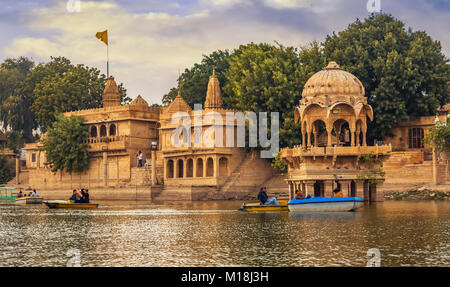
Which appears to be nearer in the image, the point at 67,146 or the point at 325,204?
the point at 325,204

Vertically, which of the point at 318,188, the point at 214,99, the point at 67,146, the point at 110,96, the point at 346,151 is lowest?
the point at 318,188

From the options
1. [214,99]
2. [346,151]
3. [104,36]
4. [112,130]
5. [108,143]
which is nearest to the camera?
[346,151]

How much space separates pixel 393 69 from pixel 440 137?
8841mm

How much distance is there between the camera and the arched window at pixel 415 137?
222 feet

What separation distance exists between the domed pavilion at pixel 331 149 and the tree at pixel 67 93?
39.2m

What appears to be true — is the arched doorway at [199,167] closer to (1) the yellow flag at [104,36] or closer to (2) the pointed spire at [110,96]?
(2) the pointed spire at [110,96]

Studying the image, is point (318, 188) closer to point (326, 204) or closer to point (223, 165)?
point (326, 204)

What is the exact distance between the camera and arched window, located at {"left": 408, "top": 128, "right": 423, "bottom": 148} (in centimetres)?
6781

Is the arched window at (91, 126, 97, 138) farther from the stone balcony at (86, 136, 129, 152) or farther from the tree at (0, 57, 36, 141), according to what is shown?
the tree at (0, 57, 36, 141)

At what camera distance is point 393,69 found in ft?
215

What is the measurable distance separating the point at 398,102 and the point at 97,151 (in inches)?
1163

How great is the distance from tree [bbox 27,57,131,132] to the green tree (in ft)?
74.2

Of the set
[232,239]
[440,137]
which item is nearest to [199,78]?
[440,137]
